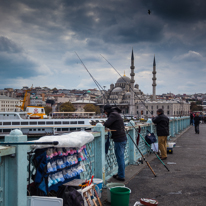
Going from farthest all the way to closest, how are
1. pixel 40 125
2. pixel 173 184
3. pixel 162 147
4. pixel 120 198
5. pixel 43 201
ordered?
pixel 40 125 < pixel 162 147 < pixel 173 184 < pixel 120 198 < pixel 43 201

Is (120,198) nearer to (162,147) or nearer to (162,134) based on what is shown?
(162,147)

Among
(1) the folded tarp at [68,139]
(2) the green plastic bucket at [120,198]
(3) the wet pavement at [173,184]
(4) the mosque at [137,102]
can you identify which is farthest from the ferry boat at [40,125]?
(4) the mosque at [137,102]

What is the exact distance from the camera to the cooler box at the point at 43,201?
250cm

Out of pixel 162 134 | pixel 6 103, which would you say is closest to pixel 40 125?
pixel 162 134

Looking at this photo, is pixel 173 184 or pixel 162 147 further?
pixel 162 147

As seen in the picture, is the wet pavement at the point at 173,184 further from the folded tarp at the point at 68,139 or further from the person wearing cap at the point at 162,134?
the folded tarp at the point at 68,139

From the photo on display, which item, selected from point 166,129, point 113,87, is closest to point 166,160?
point 166,129

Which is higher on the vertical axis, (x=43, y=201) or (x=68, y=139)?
(x=68, y=139)

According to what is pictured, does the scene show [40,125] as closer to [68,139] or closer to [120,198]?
[120,198]

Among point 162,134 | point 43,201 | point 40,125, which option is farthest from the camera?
point 40,125

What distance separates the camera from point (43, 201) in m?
2.54

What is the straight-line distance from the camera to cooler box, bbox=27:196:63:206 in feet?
8.21

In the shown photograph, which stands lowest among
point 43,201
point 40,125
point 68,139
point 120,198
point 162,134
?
point 40,125

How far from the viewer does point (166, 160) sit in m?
7.26
